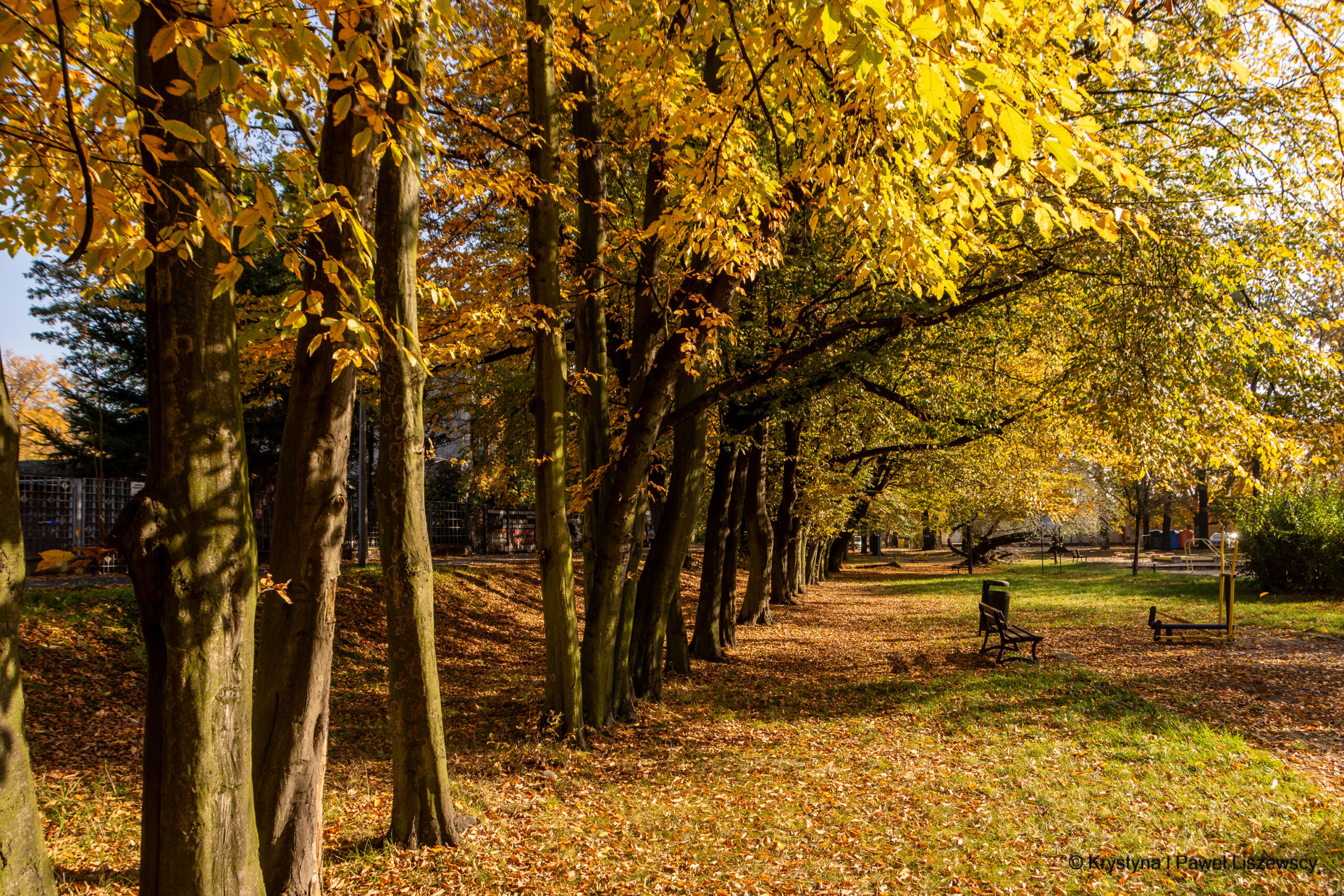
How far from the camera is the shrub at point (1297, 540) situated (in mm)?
18281

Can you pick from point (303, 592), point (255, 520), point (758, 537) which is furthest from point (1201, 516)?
point (303, 592)

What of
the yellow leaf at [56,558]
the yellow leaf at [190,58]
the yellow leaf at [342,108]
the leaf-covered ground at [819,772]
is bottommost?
the leaf-covered ground at [819,772]

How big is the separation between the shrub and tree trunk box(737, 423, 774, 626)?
486 inches

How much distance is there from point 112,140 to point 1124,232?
8.76 m

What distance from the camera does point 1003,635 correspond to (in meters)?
12.1

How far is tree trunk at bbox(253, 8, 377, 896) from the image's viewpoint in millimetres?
4020

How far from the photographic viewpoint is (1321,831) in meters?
5.32

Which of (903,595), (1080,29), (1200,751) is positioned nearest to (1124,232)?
(1080,29)

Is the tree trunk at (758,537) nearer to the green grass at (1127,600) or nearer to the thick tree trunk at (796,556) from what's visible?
the thick tree trunk at (796,556)

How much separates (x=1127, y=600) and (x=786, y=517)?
32.4 ft

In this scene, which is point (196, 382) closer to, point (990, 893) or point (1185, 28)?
point (990, 893)

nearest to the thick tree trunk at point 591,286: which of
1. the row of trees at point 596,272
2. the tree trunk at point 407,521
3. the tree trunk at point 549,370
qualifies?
the row of trees at point 596,272

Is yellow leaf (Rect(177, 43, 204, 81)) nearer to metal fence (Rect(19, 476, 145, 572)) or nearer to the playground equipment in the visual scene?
the playground equipment

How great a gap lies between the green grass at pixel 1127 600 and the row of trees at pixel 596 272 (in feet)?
17.7
